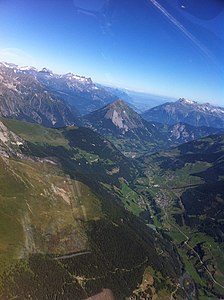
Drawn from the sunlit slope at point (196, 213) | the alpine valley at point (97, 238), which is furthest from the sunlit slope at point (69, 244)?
the sunlit slope at point (196, 213)

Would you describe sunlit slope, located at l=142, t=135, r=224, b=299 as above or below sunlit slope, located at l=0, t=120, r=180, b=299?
below

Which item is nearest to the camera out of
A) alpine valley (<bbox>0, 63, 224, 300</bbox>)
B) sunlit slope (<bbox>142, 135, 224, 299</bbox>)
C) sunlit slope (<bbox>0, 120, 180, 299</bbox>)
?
sunlit slope (<bbox>0, 120, 180, 299</bbox>)

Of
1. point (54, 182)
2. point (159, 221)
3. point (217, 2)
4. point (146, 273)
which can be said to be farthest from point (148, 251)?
point (217, 2)

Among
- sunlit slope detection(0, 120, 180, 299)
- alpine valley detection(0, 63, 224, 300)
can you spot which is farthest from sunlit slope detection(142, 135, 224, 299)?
sunlit slope detection(0, 120, 180, 299)

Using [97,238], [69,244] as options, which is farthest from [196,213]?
[69,244]

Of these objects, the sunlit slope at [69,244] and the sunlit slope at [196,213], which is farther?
the sunlit slope at [196,213]

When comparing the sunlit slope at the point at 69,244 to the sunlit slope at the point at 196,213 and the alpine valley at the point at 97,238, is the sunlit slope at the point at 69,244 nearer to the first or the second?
the alpine valley at the point at 97,238

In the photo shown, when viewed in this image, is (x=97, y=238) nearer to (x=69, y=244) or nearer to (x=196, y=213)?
(x=69, y=244)

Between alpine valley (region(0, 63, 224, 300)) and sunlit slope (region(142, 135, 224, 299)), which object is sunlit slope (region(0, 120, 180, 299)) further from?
sunlit slope (region(142, 135, 224, 299))

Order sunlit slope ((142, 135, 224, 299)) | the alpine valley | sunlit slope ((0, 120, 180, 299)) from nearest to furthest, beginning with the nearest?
1. sunlit slope ((0, 120, 180, 299))
2. the alpine valley
3. sunlit slope ((142, 135, 224, 299))
